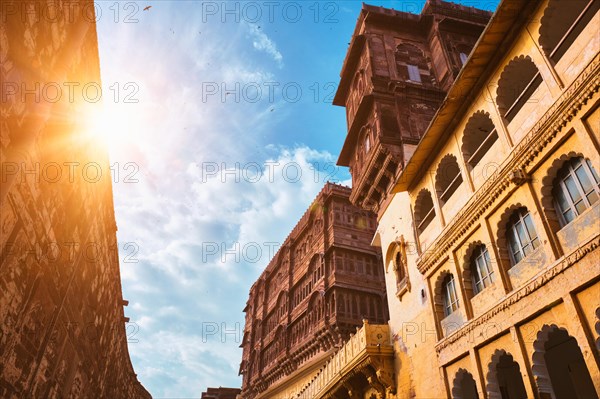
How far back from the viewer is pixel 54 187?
22.4 feet

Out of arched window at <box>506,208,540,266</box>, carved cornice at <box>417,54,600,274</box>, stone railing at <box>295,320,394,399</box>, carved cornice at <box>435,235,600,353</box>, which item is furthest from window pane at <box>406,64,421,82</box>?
carved cornice at <box>435,235,600,353</box>

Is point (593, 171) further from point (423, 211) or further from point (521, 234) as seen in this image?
point (423, 211)

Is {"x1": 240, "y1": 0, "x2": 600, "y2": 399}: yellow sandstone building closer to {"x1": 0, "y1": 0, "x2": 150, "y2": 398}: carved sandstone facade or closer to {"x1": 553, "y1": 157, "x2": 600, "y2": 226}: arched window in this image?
{"x1": 553, "y1": 157, "x2": 600, "y2": 226}: arched window

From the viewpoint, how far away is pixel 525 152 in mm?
8094

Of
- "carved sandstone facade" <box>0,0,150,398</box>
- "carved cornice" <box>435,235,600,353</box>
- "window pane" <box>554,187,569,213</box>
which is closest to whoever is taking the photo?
"carved sandstone facade" <box>0,0,150,398</box>

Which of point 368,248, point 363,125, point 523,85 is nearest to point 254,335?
point 368,248

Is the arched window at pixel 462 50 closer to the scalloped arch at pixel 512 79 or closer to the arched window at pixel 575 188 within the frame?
the scalloped arch at pixel 512 79

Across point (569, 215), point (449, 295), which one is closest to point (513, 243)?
point (569, 215)

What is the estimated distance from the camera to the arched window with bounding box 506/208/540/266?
318 inches

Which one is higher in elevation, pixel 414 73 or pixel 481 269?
pixel 414 73

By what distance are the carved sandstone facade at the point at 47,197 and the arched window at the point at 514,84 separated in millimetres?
9020

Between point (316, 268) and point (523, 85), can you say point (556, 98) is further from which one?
point (316, 268)

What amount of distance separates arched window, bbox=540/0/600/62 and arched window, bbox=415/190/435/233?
551 centimetres

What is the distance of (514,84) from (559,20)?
160 centimetres
